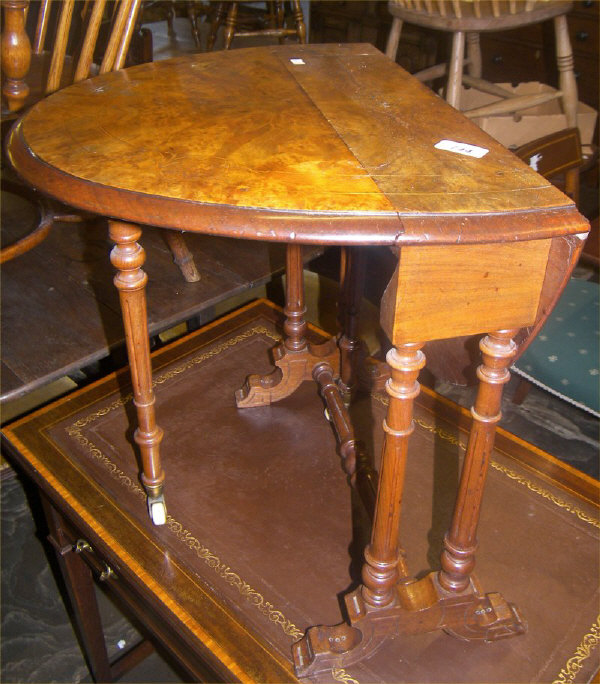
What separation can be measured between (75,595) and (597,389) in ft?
3.89

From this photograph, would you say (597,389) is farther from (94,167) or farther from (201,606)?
(94,167)

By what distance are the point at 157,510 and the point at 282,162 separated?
26.7 inches

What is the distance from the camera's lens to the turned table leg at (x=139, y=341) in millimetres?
989

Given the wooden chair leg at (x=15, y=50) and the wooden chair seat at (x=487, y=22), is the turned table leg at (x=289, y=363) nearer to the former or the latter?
the wooden chair leg at (x=15, y=50)

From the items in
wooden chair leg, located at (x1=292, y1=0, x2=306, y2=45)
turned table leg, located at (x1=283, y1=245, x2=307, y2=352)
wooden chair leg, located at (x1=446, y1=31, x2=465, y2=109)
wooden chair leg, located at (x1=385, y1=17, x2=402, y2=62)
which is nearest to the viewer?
turned table leg, located at (x1=283, y1=245, x2=307, y2=352)

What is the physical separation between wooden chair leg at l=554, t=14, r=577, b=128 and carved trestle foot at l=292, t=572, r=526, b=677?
192 cm

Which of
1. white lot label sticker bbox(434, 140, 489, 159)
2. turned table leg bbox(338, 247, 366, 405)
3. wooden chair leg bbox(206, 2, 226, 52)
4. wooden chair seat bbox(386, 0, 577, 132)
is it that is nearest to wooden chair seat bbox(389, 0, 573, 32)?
A: wooden chair seat bbox(386, 0, 577, 132)

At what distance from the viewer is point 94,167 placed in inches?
34.1

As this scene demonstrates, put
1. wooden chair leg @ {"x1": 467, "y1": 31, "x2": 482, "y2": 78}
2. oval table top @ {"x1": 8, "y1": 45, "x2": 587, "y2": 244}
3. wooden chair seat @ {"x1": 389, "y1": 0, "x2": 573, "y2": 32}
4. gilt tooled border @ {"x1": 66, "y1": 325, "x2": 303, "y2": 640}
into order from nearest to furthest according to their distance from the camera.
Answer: oval table top @ {"x1": 8, "y1": 45, "x2": 587, "y2": 244} → gilt tooled border @ {"x1": 66, "y1": 325, "x2": 303, "y2": 640} → wooden chair seat @ {"x1": 389, "y1": 0, "x2": 573, "y2": 32} → wooden chair leg @ {"x1": 467, "y1": 31, "x2": 482, "y2": 78}

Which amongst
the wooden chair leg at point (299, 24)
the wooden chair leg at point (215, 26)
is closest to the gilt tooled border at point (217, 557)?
the wooden chair leg at point (299, 24)

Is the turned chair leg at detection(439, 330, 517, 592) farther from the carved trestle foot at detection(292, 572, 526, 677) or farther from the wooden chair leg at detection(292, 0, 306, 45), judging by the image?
the wooden chair leg at detection(292, 0, 306, 45)

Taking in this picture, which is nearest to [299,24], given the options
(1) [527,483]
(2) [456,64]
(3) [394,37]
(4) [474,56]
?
(4) [474,56]

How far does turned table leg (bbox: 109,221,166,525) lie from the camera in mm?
989

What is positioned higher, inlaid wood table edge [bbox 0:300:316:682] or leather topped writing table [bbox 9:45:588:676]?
leather topped writing table [bbox 9:45:588:676]
